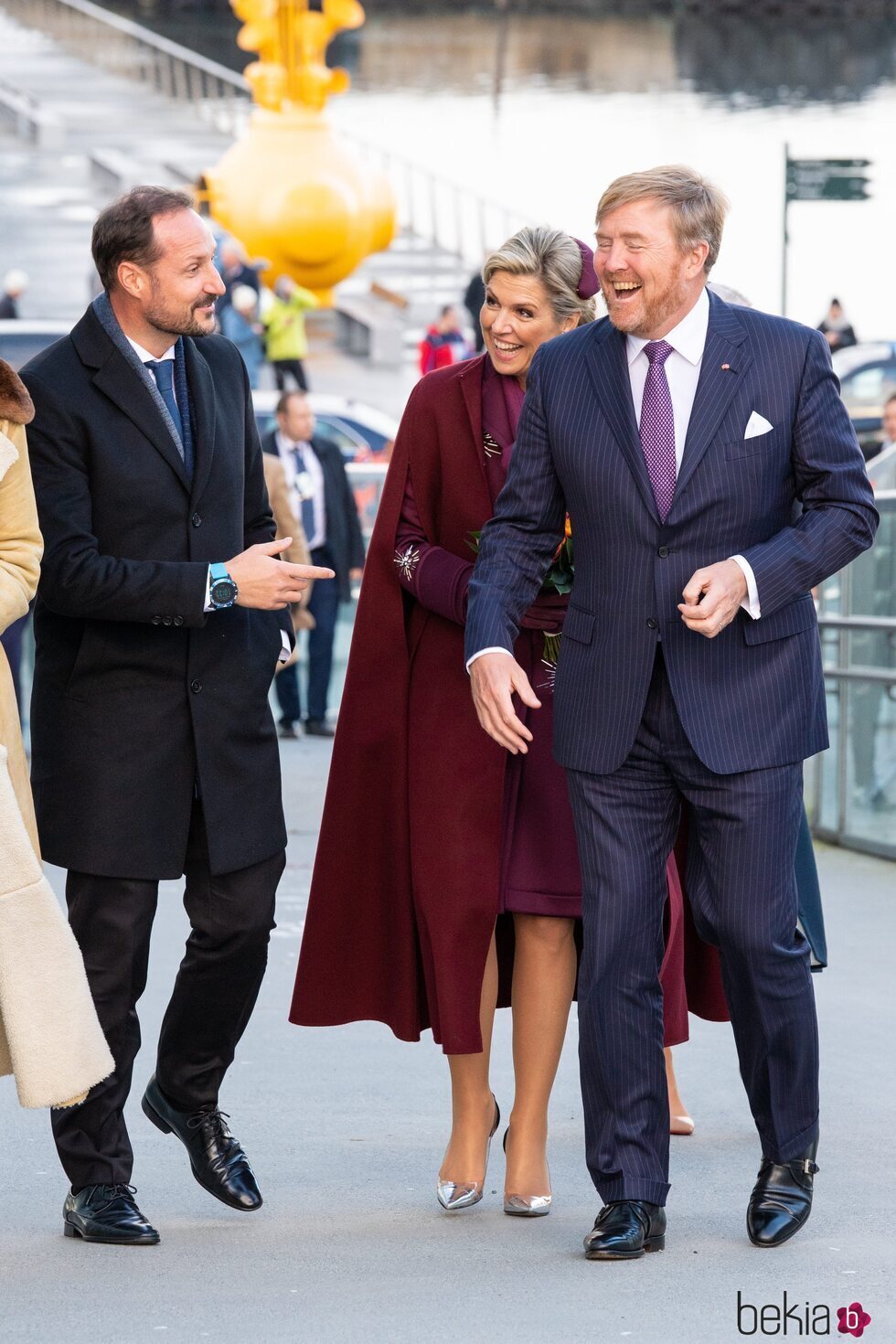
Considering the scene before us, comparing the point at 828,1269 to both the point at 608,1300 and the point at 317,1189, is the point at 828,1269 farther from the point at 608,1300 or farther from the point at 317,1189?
the point at 317,1189

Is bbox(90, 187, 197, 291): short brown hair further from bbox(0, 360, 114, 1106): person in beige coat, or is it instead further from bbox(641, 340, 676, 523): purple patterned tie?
bbox(641, 340, 676, 523): purple patterned tie

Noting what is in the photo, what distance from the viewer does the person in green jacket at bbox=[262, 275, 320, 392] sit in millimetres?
20422

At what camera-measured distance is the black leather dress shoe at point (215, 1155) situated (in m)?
4.11

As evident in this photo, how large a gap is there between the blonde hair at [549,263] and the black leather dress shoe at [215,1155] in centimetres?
170

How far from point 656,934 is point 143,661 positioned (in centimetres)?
107

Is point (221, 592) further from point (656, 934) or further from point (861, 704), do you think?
point (861, 704)

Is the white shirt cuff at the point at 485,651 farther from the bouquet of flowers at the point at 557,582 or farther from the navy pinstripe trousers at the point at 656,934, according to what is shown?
the bouquet of flowers at the point at 557,582

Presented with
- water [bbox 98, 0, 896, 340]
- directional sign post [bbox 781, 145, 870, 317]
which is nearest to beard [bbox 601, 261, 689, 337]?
directional sign post [bbox 781, 145, 870, 317]

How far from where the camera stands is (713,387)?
370 centimetres

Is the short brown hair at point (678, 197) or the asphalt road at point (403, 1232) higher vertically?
the short brown hair at point (678, 197)

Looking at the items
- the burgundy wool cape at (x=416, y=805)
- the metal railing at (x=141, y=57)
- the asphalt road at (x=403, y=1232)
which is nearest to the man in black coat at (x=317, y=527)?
the asphalt road at (x=403, y=1232)

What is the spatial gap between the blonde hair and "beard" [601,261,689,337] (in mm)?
392

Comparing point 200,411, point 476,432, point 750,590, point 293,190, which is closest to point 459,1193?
point 750,590

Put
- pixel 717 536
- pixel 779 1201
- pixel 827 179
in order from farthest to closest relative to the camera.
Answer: pixel 827 179 → pixel 779 1201 → pixel 717 536
